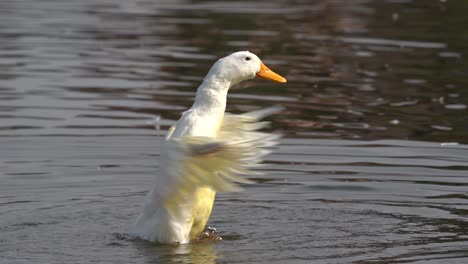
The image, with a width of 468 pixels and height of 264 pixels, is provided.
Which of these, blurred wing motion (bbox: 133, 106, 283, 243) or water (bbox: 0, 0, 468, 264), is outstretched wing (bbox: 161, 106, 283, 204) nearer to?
blurred wing motion (bbox: 133, 106, 283, 243)

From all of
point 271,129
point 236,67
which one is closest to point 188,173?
point 236,67

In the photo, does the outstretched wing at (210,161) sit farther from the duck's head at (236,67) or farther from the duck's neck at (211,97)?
the duck's head at (236,67)

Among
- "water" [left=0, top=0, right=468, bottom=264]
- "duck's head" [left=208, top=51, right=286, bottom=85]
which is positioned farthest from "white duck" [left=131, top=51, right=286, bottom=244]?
"water" [left=0, top=0, right=468, bottom=264]

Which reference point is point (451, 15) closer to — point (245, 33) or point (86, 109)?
point (245, 33)

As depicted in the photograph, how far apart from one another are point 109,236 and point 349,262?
1959 millimetres

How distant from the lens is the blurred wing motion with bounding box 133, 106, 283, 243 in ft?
29.7

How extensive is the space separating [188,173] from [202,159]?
0.19 m

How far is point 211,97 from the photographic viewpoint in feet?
31.5

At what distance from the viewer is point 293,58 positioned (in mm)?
19531

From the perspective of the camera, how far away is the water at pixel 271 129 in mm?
9727

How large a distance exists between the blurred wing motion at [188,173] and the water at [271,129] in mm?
183

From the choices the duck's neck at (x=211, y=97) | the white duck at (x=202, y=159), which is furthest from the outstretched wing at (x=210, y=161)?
the duck's neck at (x=211, y=97)

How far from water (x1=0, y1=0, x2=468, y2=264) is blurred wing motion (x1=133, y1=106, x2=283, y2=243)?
18 centimetres

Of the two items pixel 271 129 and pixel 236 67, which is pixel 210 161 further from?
pixel 271 129
